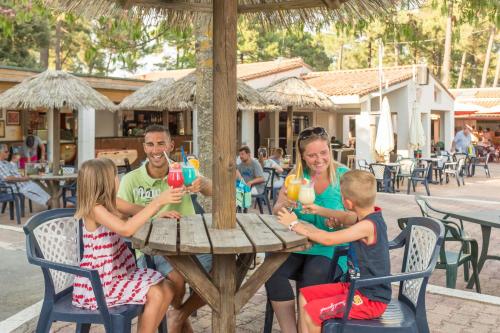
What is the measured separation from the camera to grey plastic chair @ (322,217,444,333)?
2.45m

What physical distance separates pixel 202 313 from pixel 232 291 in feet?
4.35

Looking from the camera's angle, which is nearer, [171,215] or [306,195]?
[306,195]

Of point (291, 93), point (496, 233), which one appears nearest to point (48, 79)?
point (291, 93)

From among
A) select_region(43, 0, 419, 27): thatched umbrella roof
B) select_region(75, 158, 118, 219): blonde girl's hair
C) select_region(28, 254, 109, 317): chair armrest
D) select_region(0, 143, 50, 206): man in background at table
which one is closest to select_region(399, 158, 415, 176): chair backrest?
select_region(0, 143, 50, 206): man in background at table

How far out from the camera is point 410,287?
2.77 m

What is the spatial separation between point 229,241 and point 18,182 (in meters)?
6.69

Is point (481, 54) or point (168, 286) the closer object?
point (168, 286)

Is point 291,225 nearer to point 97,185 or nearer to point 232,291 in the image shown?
point 232,291

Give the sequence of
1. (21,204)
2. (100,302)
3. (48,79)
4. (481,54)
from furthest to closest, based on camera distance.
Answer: (481,54) → (48,79) → (21,204) → (100,302)

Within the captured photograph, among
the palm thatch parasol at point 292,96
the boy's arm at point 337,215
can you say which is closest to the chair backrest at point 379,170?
the palm thatch parasol at point 292,96

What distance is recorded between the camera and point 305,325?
103 inches

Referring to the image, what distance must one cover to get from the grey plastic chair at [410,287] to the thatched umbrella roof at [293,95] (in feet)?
29.6

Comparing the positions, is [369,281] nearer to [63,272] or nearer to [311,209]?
[311,209]

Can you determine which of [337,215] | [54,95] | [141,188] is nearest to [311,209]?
[337,215]
